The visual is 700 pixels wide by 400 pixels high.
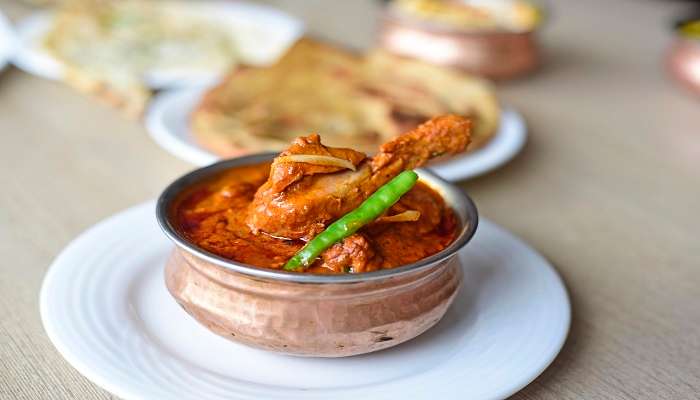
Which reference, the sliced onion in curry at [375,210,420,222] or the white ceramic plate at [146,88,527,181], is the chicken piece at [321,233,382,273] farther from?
the white ceramic plate at [146,88,527,181]

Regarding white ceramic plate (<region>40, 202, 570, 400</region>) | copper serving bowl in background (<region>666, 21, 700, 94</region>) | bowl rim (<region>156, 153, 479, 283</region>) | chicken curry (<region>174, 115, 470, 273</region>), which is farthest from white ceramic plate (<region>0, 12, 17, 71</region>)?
copper serving bowl in background (<region>666, 21, 700, 94</region>)

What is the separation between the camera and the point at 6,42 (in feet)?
8.50

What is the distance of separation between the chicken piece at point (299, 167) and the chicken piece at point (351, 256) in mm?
112

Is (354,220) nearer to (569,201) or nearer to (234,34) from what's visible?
(569,201)

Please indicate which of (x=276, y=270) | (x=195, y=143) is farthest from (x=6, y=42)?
(x=276, y=270)

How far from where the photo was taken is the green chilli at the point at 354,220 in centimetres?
114

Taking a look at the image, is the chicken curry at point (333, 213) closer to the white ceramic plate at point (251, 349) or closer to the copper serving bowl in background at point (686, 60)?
the white ceramic plate at point (251, 349)

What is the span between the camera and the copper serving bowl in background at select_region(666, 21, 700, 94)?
8.65 feet

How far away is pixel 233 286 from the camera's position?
3.76ft

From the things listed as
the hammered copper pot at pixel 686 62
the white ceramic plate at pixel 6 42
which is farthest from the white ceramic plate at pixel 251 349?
the hammered copper pot at pixel 686 62

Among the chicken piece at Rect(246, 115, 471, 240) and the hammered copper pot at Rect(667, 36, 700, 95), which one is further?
the hammered copper pot at Rect(667, 36, 700, 95)

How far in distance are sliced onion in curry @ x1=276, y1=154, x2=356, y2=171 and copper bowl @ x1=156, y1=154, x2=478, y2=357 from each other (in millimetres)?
173

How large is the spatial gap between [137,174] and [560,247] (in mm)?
1006

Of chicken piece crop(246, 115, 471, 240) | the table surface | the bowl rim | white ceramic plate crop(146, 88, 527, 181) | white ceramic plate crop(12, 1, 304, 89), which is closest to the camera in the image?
the bowl rim
